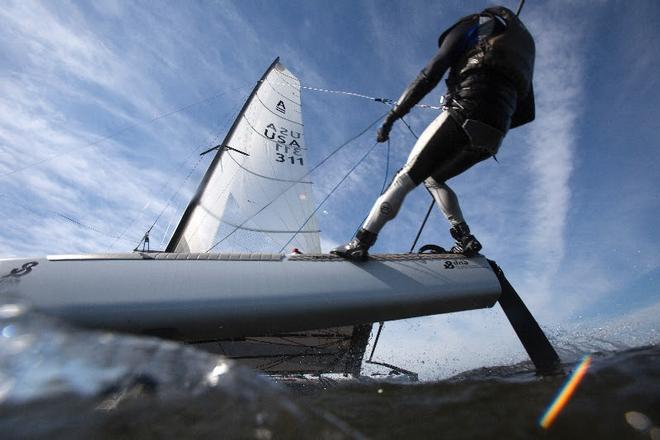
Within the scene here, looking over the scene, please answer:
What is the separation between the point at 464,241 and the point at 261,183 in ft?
22.4

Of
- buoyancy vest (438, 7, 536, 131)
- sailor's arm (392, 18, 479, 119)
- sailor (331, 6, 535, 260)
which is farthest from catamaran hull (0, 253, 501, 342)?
sailor's arm (392, 18, 479, 119)

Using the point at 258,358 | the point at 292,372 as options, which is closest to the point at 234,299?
the point at 258,358

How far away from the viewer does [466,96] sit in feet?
8.19

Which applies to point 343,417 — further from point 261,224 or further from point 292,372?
point 261,224

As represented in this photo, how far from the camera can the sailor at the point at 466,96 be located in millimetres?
2453

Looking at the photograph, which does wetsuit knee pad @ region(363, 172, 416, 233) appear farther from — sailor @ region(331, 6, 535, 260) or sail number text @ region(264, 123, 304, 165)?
sail number text @ region(264, 123, 304, 165)

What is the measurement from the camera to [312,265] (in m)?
2.38

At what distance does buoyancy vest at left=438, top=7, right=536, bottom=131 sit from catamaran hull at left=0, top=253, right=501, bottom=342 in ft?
4.01

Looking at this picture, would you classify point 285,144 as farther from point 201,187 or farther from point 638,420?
point 638,420

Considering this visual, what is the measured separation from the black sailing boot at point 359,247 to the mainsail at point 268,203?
103 inches

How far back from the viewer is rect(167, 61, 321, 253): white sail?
779cm

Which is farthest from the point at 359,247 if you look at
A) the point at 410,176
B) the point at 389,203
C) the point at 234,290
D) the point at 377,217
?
the point at 234,290

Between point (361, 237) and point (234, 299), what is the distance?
3.46 ft

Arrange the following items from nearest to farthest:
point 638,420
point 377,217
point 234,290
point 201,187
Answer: point 638,420, point 234,290, point 377,217, point 201,187
